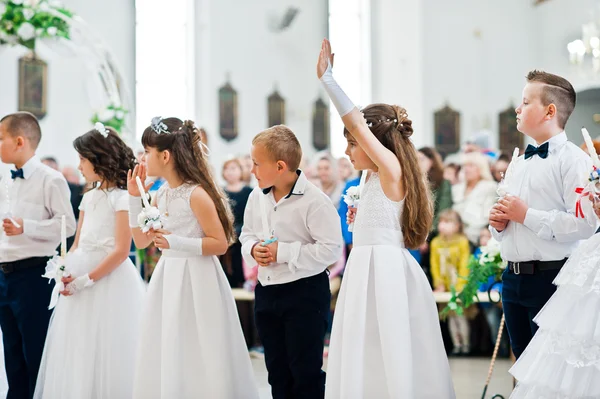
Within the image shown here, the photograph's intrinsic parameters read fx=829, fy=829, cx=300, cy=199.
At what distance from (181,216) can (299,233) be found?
65 cm

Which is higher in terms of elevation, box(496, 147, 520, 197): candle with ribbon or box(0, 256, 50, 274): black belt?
box(496, 147, 520, 197): candle with ribbon

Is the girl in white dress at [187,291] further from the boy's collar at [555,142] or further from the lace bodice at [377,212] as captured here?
the boy's collar at [555,142]

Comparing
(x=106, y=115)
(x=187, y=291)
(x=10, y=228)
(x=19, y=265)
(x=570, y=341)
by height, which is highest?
(x=106, y=115)

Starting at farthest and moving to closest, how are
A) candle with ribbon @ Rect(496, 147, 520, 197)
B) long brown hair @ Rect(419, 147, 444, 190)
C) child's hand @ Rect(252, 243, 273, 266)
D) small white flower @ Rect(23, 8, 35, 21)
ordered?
small white flower @ Rect(23, 8, 35, 21) → long brown hair @ Rect(419, 147, 444, 190) → child's hand @ Rect(252, 243, 273, 266) → candle with ribbon @ Rect(496, 147, 520, 197)

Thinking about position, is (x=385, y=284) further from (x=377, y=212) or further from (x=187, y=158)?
(x=187, y=158)

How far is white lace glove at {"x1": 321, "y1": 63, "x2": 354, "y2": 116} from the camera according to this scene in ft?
11.2

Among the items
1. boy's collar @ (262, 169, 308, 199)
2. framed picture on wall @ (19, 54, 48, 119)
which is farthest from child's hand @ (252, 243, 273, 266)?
framed picture on wall @ (19, 54, 48, 119)

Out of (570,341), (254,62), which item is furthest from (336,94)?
(254,62)

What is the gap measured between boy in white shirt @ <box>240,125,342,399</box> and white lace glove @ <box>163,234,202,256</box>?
23 cm

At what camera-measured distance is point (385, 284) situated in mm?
3457

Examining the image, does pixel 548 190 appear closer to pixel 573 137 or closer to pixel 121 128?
pixel 121 128

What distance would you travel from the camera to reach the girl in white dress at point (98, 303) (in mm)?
4434

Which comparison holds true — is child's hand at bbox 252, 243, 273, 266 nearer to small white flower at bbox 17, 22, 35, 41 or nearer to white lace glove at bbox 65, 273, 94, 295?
white lace glove at bbox 65, 273, 94, 295

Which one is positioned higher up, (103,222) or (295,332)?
(103,222)
